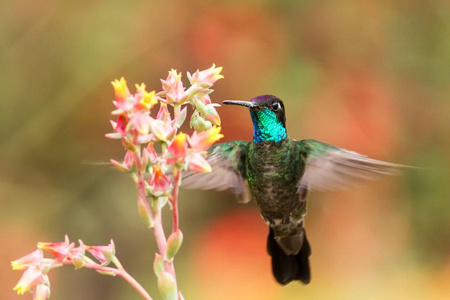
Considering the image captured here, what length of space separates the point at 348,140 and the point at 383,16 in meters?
0.81

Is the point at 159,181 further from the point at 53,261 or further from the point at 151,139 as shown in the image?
the point at 53,261

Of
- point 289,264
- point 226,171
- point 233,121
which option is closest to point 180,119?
point 226,171

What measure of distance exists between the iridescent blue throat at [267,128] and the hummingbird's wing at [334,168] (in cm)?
10

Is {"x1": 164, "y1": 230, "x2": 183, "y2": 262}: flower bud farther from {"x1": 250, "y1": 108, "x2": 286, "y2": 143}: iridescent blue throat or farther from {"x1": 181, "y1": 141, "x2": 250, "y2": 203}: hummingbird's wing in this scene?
{"x1": 250, "y1": 108, "x2": 286, "y2": 143}: iridescent blue throat

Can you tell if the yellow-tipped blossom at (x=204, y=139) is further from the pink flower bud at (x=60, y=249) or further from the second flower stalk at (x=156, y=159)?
the pink flower bud at (x=60, y=249)

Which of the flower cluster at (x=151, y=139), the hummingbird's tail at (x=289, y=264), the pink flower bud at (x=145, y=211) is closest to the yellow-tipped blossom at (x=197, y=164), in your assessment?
the flower cluster at (x=151, y=139)

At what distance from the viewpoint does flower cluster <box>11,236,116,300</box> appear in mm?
1350

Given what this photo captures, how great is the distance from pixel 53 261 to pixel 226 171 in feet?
2.98

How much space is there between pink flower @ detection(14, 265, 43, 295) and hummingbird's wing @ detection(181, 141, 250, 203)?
0.68 m

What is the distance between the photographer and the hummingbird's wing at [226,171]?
6.81ft

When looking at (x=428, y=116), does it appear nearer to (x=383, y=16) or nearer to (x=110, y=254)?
(x=383, y=16)

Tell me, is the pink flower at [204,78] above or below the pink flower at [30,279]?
above

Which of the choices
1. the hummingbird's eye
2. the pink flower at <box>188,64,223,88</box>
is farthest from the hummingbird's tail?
the pink flower at <box>188,64,223,88</box>

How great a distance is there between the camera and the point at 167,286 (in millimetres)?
1315
